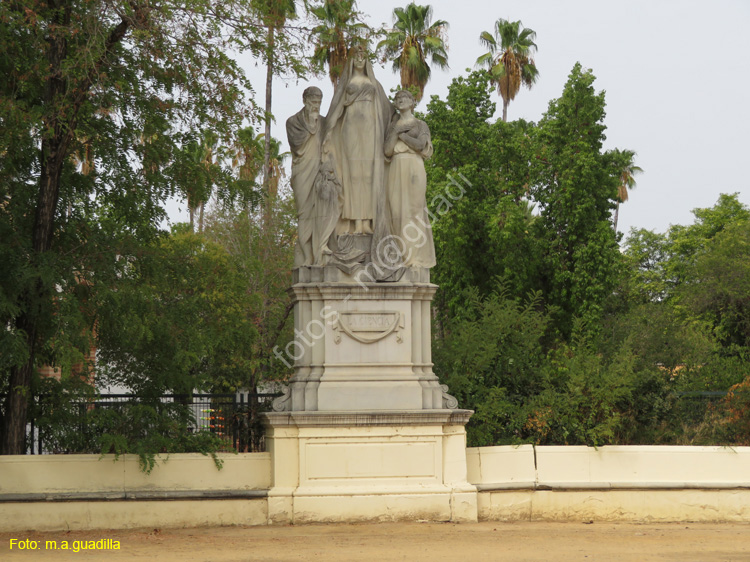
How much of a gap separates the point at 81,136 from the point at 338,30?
377cm

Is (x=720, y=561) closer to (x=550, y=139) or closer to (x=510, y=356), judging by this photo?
(x=510, y=356)

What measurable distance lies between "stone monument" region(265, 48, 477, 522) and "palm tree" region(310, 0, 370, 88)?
0.85 ft

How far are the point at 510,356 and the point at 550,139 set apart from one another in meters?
19.1

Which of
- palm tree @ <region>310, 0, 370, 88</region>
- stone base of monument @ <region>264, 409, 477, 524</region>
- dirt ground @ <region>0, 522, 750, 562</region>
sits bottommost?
dirt ground @ <region>0, 522, 750, 562</region>

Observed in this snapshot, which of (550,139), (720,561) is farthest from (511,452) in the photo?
(550,139)

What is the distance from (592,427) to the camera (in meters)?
13.2

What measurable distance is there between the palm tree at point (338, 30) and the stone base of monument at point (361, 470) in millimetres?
4699

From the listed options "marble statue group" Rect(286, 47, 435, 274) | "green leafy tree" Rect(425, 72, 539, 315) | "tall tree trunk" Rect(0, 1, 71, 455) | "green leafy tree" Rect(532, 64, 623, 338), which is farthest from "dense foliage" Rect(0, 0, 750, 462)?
"green leafy tree" Rect(425, 72, 539, 315)

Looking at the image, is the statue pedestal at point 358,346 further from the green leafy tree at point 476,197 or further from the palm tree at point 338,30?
the green leafy tree at point 476,197

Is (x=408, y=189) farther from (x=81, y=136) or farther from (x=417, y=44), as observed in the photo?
(x=417, y=44)

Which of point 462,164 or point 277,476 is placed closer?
point 277,476

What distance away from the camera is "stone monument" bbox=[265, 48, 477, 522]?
11.7 m

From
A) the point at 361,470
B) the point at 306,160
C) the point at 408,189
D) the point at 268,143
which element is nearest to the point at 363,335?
the point at 361,470

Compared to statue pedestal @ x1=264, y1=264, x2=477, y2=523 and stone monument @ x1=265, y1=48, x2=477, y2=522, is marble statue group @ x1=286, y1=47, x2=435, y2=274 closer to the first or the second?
stone monument @ x1=265, y1=48, x2=477, y2=522
